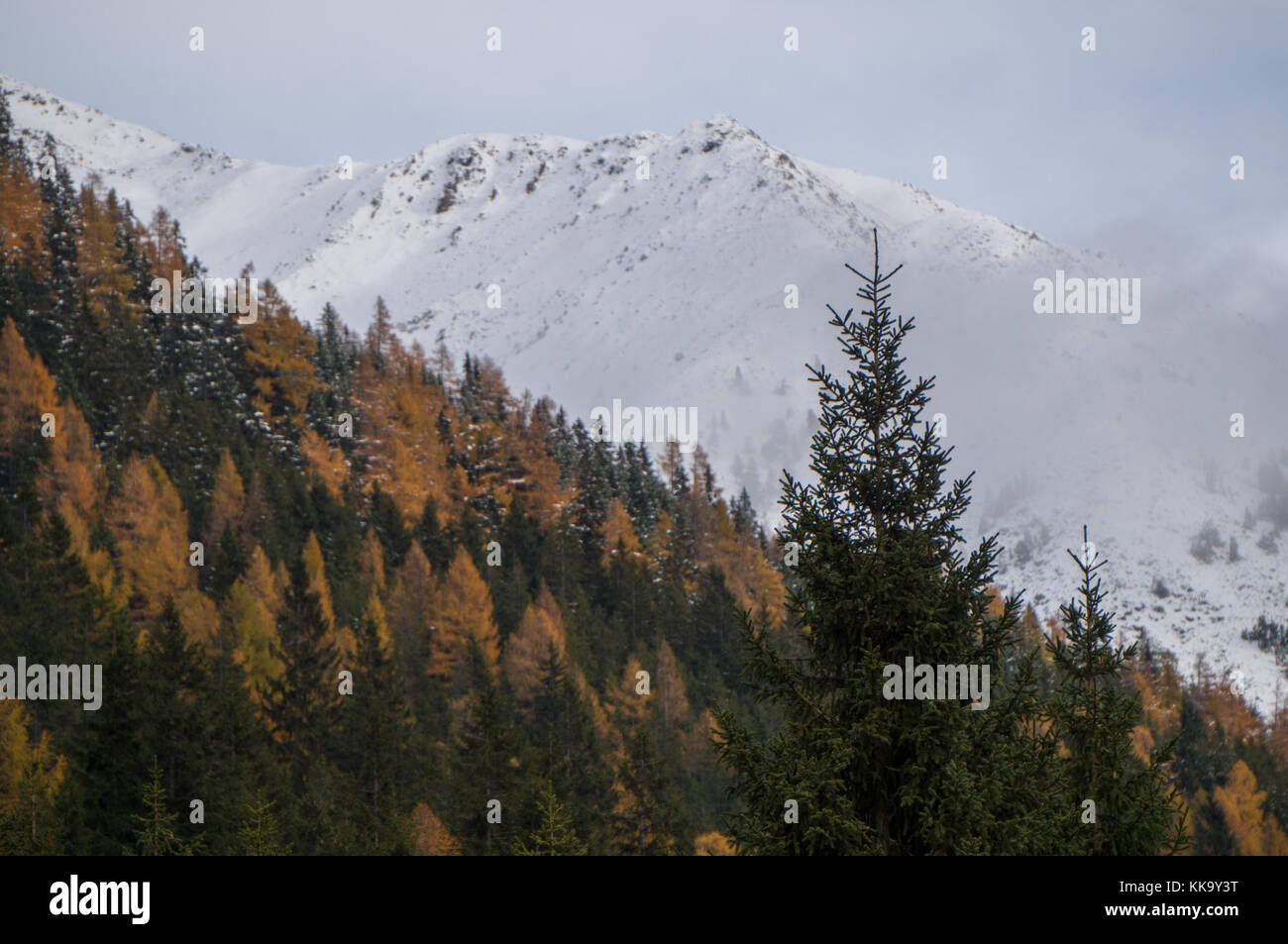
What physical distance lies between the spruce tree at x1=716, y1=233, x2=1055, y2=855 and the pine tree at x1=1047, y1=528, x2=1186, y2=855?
230 centimetres

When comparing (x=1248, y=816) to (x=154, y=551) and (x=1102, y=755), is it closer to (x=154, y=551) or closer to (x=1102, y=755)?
(x=154, y=551)

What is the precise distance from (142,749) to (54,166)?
8619cm

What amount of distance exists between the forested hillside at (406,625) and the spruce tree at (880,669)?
5cm

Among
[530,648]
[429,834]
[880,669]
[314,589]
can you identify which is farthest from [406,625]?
[880,669]

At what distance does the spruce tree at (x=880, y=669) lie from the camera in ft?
32.2

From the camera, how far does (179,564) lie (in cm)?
4988

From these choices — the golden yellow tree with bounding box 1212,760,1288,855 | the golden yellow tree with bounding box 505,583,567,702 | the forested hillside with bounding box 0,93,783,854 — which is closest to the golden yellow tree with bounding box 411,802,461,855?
the forested hillside with bounding box 0,93,783,854

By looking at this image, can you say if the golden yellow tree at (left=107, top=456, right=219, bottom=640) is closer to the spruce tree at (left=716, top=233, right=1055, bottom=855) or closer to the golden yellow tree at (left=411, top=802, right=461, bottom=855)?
the golden yellow tree at (left=411, top=802, right=461, bottom=855)

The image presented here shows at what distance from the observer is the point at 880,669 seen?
33.7 feet

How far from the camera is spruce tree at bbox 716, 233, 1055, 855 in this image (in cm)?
981

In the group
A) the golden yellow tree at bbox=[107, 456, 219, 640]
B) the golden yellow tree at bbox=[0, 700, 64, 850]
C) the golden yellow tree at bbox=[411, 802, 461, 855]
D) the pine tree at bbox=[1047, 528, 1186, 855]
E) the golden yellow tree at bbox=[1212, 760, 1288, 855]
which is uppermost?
the golden yellow tree at bbox=[107, 456, 219, 640]
